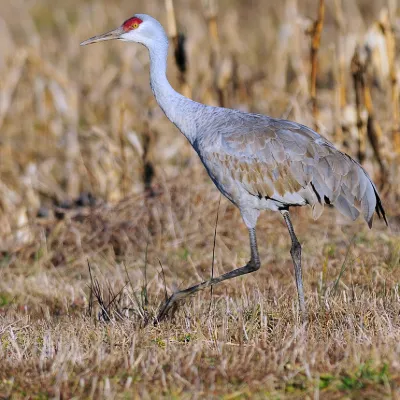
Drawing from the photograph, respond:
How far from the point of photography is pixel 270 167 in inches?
182

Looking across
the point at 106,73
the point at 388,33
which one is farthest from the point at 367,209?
the point at 106,73

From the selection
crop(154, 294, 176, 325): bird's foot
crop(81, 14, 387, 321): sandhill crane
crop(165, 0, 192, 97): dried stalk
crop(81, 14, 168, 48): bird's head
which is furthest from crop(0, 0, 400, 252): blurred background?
crop(154, 294, 176, 325): bird's foot

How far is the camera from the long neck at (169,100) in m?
4.86

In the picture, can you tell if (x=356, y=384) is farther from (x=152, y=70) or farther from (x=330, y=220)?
(x=330, y=220)

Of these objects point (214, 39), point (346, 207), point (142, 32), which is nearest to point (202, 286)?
point (346, 207)

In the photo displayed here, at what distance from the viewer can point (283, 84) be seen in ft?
31.2

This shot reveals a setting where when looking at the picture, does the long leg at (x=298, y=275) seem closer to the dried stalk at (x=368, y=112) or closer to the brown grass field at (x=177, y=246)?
the brown grass field at (x=177, y=246)

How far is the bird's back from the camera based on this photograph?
454cm

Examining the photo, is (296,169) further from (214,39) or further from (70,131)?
(70,131)

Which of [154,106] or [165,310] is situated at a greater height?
[154,106]

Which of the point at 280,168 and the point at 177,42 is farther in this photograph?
the point at 177,42

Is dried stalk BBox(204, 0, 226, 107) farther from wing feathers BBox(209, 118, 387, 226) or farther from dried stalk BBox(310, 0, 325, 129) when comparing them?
wing feathers BBox(209, 118, 387, 226)

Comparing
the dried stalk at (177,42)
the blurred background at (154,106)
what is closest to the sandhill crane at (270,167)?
the dried stalk at (177,42)

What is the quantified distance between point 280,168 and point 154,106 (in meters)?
4.36
